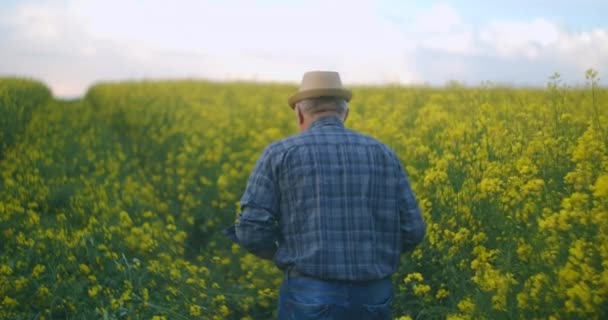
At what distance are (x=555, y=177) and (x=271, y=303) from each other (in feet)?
8.06

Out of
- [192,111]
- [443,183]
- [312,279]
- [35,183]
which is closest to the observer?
[312,279]

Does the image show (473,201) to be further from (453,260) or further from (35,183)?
(35,183)

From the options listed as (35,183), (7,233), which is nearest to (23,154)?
(35,183)

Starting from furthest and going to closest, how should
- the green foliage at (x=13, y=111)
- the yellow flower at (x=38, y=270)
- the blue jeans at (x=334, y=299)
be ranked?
the green foliage at (x=13, y=111) → the yellow flower at (x=38, y=270) → the blue jeans at (x=334, y=299)

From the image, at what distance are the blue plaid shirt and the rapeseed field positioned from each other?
2.98ft

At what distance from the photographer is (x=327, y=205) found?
3.67 metres

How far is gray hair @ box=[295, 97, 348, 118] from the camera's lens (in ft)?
12.7

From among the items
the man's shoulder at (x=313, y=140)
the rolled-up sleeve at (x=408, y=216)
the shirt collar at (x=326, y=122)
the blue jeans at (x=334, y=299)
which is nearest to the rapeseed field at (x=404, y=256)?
the rolled-up sleeve at (x=408, y=216)

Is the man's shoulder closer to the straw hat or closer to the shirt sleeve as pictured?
the shirt sleeve

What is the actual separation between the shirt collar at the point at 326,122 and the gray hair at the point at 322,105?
4 cm

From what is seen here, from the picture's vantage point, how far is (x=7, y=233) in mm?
7027

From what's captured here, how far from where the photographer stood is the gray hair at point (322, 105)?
3.86 metres

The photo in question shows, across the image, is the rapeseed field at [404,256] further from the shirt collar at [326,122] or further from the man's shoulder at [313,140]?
the shirt collar at [326,122]

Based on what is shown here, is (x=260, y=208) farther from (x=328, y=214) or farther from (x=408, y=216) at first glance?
(x=408, y=216)
